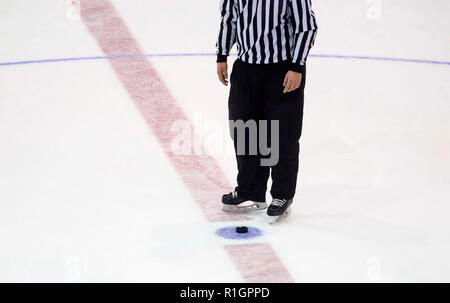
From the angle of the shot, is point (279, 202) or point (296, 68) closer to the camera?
point (296, 68)

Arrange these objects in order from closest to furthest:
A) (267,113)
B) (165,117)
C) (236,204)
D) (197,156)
Answer: (267,113) < (236,204) < (197,156) < (165,117)

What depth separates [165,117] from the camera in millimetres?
4887

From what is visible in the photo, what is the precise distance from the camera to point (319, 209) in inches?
155

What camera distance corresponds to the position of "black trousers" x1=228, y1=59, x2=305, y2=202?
3.67 meters

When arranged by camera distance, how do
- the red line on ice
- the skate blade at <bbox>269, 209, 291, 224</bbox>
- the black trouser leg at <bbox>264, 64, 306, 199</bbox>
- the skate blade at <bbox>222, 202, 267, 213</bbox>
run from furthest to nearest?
the skate blade at <bbox>222, 202, 267, 213</bbox>, the skate blade at <bbox>269, 209, 291, 224</bbox>, the black trouser leg at <bbox>264, 64, 306, 199</bbox>, the red line on ice

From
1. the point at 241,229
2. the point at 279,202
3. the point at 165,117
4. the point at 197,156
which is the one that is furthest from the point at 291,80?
the point at 165,117

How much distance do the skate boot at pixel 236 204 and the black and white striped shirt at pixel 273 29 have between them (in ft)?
2.07

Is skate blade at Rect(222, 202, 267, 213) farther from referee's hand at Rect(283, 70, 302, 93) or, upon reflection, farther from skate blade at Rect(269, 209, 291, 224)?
referee's hand at Rect(283, 70, 302, 93)

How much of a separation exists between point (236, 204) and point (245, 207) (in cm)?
4

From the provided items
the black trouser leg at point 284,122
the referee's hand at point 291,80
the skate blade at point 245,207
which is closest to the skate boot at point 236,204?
the skate blade at point 245,207

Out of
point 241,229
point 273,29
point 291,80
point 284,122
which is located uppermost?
point 273,29

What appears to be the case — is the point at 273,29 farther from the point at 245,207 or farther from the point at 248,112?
the point at 245,207

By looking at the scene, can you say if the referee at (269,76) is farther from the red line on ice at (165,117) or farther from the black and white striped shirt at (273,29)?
the red line on ice at (165,117)

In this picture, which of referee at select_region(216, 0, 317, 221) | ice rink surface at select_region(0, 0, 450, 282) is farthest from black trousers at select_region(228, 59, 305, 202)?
ice rink surface at select_region(0, 0, 450, 282)
